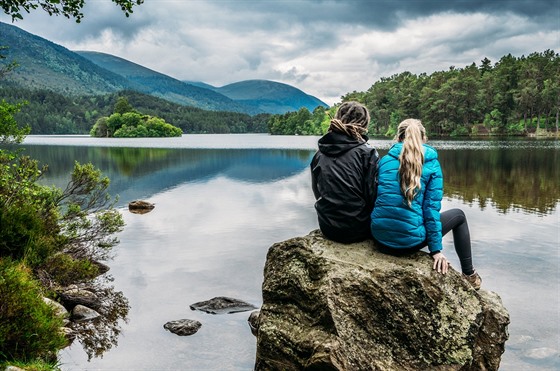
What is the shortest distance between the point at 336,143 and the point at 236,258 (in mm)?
9787

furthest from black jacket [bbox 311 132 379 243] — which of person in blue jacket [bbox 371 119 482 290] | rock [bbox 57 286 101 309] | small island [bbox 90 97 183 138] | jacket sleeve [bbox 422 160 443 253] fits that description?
small island [bbox 90 97 183 138]

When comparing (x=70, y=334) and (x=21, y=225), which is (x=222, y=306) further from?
(x=21, y=225)

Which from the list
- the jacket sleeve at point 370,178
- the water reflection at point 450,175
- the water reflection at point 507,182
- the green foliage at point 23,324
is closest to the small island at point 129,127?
the water reflection at point 450,175

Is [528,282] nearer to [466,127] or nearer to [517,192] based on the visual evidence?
[517,192]

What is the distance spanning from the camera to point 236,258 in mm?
15484

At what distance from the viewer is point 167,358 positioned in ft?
27.6

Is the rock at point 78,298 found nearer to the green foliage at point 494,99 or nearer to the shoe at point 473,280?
the shoe at point 473,280

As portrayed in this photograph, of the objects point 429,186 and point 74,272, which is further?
point 74,272

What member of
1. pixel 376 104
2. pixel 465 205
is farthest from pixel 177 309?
pixel 376 104

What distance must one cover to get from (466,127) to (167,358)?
13009 cm

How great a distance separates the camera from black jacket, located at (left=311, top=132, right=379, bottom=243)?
6332 mm

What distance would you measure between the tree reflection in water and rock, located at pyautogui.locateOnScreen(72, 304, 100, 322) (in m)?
0.12

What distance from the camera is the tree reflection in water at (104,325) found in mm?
8883

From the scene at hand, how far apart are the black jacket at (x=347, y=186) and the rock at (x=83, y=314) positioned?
20.6 feet
